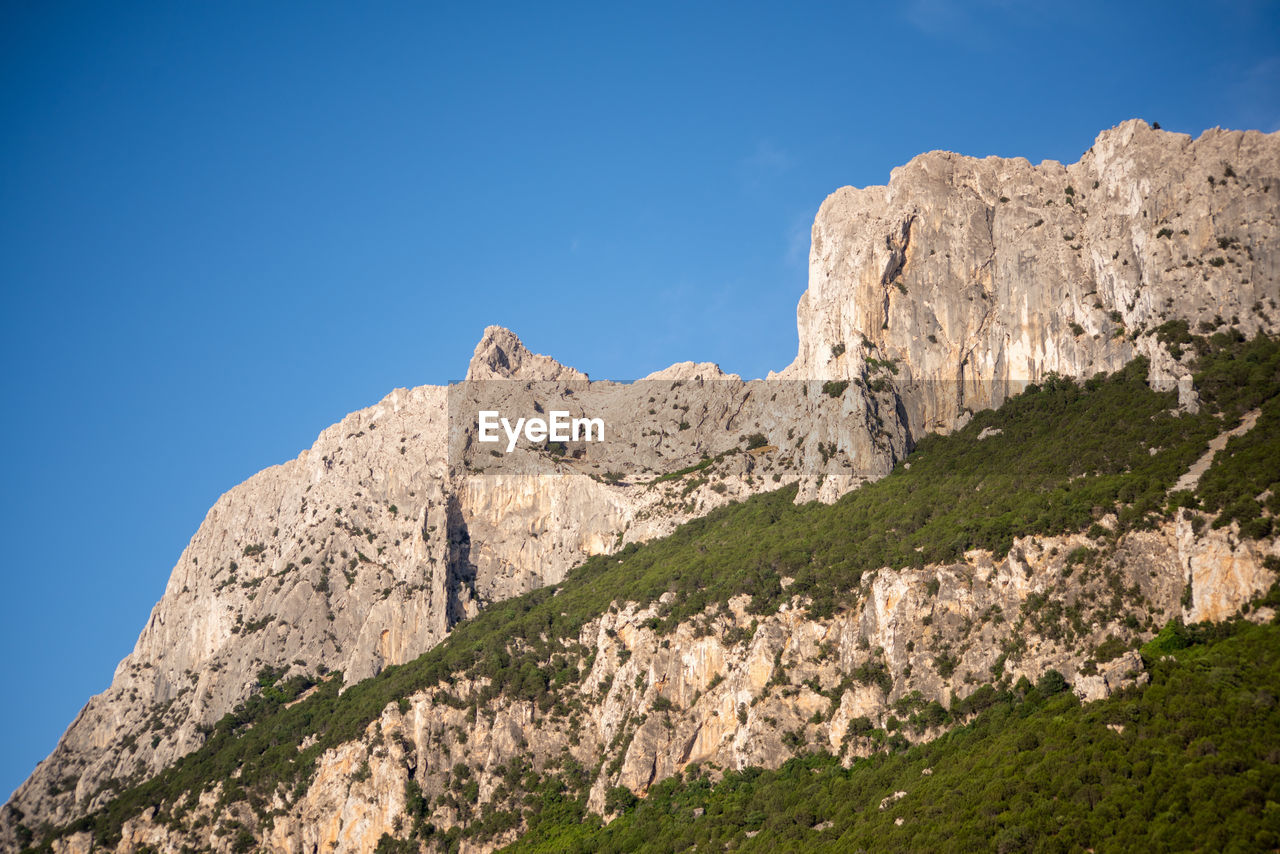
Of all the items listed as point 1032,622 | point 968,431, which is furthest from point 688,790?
point 968,431

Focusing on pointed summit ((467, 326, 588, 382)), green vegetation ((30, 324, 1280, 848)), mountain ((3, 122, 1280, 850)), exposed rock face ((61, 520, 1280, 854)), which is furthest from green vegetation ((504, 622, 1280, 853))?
pointed summit ((467, 326, 588, 382))

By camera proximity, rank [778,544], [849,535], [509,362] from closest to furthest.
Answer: [849,535]
[778,544]
[509,362]

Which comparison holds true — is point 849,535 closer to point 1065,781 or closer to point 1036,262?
point 1036,262

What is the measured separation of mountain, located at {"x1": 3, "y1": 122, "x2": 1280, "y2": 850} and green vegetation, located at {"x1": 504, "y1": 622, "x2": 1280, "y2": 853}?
128 inches

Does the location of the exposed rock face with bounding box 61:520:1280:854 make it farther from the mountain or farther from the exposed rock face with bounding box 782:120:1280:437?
the exposed rock face with bounding box 782:120:1280:437

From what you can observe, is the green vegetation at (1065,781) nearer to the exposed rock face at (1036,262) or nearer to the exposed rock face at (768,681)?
the exposed rock face at (768,681)

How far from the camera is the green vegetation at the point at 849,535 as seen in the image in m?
91.2

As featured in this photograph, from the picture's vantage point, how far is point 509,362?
171 meters

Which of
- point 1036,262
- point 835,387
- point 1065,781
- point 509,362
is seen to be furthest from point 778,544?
point 509,362

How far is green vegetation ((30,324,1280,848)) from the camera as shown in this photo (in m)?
91.2

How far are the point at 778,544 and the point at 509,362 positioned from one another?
70256 mm

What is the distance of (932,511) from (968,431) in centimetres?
1779

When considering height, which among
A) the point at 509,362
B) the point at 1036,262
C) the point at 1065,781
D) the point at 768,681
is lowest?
the point at 1065,781

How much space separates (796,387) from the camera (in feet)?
456
